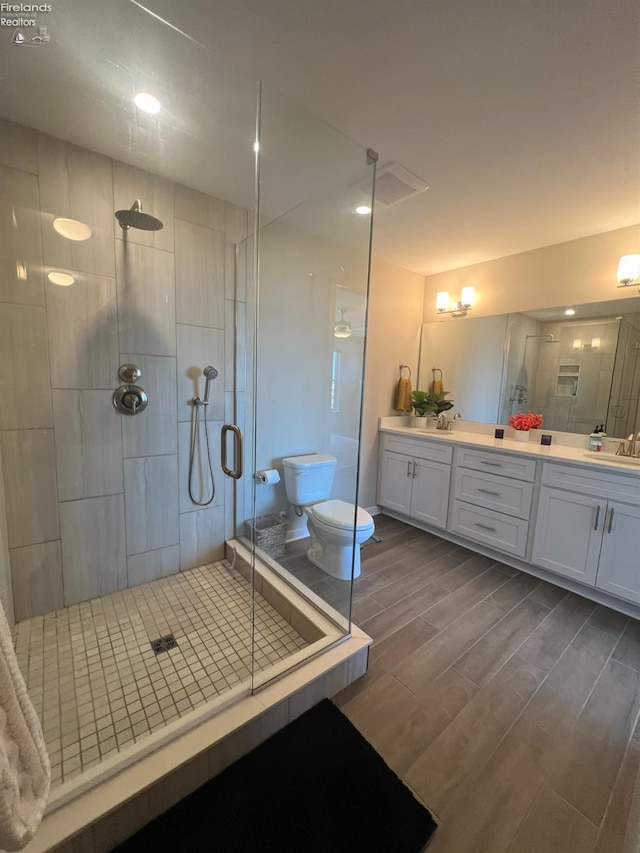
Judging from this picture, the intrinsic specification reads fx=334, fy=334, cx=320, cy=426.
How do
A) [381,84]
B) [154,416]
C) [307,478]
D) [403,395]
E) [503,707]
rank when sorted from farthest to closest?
[403,395]
[307,478]
[154,416]
[503,707]
[381,84]

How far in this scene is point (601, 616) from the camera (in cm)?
196

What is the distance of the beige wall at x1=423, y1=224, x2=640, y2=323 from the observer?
2307mm

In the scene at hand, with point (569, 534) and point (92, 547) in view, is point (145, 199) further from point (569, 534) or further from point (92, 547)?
point (569, 534)

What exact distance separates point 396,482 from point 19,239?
298cm

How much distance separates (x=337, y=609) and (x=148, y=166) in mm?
2500

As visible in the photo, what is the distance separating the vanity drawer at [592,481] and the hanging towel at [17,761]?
8.48 ft

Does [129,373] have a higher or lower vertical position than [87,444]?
higher

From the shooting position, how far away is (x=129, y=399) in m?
1.87

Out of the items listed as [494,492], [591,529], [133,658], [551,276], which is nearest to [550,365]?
[551,276]

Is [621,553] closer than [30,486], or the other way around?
[30,486]

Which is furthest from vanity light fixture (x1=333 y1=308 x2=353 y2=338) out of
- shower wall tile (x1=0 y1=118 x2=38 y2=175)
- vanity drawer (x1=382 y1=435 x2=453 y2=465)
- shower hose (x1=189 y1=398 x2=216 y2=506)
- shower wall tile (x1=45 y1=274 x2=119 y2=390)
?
shower wall tile (x1=0 y1=118 x2=38 y2=175)

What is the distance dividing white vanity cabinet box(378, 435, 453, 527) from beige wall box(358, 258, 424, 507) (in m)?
0.13

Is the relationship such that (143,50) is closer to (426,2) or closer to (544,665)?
(426,2)

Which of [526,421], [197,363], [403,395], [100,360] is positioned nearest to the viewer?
[100,360]
